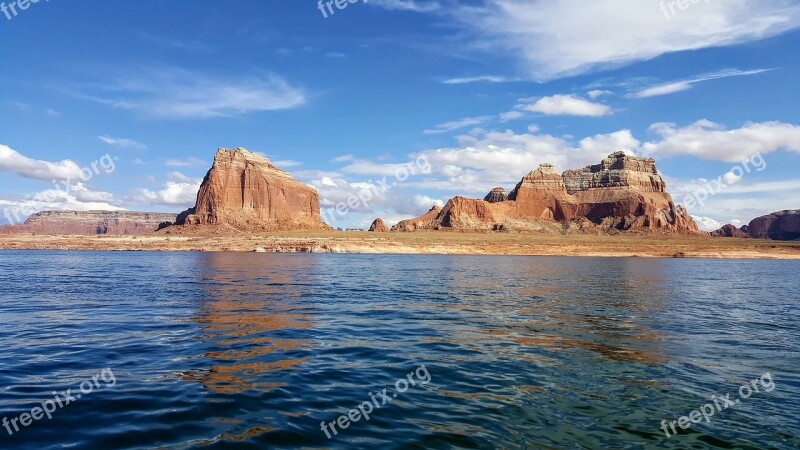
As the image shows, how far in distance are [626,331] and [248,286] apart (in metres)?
25.3

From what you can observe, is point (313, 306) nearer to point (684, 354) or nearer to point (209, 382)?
point (209, 382)

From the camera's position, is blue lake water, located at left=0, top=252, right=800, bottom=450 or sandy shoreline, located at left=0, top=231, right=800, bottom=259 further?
sandy shoreline, located at left=0, top=231, right=800, bottom=259

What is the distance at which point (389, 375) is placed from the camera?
12.3m
